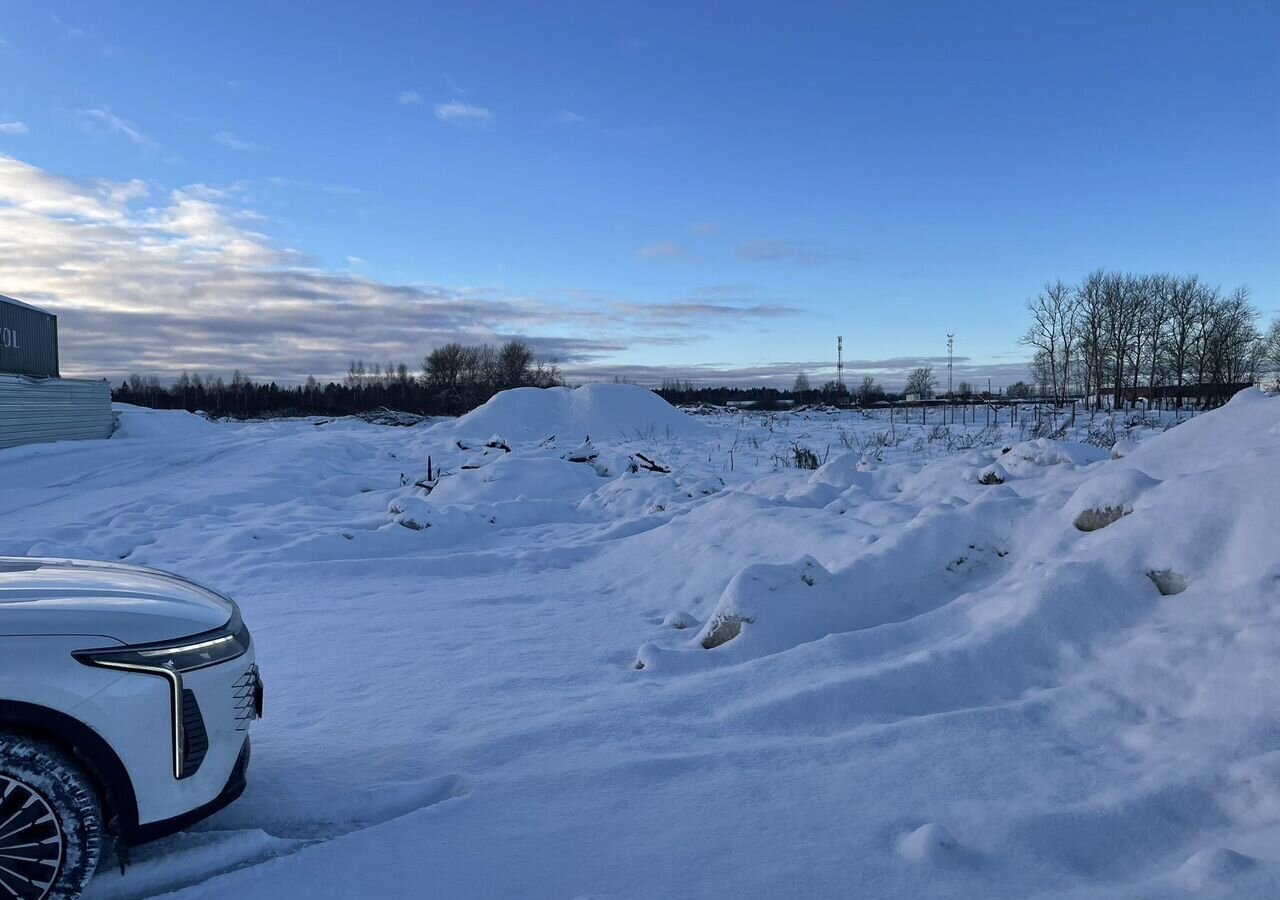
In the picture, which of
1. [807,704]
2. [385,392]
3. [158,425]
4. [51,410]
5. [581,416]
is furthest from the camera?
[385,392]

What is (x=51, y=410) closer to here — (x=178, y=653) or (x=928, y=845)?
(x=178, y=653)

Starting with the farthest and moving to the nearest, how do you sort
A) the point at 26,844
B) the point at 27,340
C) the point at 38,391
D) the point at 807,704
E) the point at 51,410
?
the point at 27,340 → the point at 51,410 → the point at 38,391 → the point at 807,704 → the point at 26,844

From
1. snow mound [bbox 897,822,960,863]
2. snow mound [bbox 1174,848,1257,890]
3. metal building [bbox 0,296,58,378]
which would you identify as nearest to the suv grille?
snow mound [bbox 897,822,960,863]

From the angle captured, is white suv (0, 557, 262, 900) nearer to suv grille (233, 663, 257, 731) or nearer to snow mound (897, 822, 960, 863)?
suv grille (233, 663, 257, 731)

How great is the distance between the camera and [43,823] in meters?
2.07

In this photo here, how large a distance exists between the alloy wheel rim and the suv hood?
42 centimetres

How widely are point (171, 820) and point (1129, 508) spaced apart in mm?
4912

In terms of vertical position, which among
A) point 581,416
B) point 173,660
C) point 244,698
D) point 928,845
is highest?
point 581,416

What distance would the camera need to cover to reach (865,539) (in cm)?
Answer: 574

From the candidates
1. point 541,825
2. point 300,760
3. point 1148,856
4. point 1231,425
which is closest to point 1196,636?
point 1148,856

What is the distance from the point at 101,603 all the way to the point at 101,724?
388mm

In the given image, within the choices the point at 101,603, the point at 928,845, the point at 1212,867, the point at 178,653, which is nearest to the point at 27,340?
the point at 101,603

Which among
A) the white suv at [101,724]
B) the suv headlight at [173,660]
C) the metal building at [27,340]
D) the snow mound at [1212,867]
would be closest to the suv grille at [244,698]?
the white suv at [101,724]

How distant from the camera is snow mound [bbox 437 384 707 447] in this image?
77.6 feet
